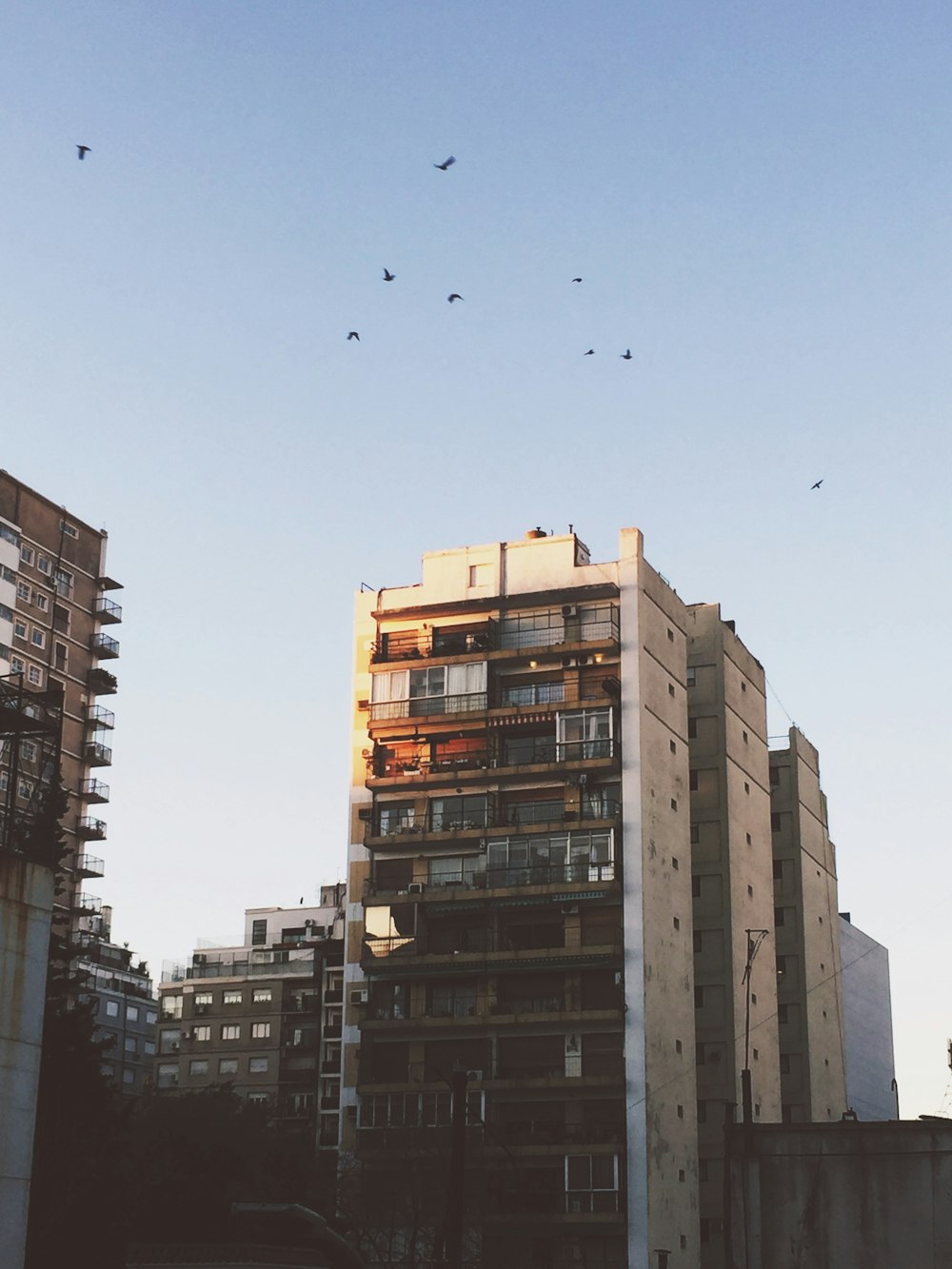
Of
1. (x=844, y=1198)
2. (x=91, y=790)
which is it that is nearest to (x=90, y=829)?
(x=91, y=790)

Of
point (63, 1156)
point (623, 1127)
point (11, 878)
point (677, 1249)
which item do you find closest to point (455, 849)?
point (623, 1127)

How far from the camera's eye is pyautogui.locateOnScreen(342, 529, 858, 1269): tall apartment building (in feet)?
247

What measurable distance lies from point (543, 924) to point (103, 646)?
4993 centimetres

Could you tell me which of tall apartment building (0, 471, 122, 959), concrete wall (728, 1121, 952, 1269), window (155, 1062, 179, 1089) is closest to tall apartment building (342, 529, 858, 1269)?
concrete wall (728, 1121, 952, 1269)

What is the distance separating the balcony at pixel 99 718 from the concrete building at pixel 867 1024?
57571 millimetres

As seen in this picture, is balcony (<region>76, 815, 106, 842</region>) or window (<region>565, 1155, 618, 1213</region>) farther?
balcony (<region>76, 815, 106, 842</region>)

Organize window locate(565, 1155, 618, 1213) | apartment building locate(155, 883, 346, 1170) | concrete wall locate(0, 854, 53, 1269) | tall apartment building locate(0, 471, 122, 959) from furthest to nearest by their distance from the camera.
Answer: apartment building locate(155, 883, 346, 1170) → tall apartment building locate(0, 471, 122, 959) → window locate(565, 1155, 618, 1213) → concrete wall locate(0, 854, 53, 1269)

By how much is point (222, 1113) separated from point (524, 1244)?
22040 millimetres

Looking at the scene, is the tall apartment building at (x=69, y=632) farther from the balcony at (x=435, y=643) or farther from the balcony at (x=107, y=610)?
the balcony at (x=435, y=643)

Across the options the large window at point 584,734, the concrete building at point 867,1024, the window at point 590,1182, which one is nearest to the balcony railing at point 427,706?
the large window at point 584,734

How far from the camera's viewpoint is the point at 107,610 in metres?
121

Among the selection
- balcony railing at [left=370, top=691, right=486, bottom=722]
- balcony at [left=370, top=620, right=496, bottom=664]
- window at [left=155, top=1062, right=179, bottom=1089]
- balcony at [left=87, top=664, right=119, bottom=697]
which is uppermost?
balcony at [left=87, top=664, right=119, bottom=697]

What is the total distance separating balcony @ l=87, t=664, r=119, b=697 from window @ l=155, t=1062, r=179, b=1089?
1352 inches

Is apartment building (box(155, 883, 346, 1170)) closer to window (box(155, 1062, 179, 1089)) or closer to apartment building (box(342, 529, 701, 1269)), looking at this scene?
window (box(155, 1062, 179, 1089))
